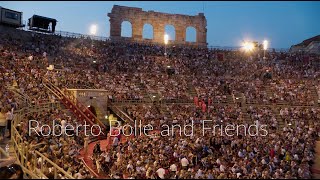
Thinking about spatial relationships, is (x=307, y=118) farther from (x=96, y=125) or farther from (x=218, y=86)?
(x=96, y=125)

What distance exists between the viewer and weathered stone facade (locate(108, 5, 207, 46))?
165 feet

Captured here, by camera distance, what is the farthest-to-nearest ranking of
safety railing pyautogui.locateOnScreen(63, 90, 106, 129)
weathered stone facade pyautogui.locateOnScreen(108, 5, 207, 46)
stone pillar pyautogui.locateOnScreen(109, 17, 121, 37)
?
1. weathered stone facade pyautogui.locateOnScreen(108, 5, 207, 46)
2. stone pillar pyautogui.locateOnScreen(109, 17, 121, 37)
3. safety railing pyautogui.locateOnScreen(63, 90, 106, 129)

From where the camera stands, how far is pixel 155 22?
5162cm

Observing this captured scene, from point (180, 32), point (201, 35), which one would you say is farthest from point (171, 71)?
point (201, 35)

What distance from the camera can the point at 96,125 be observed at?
25828 millimetres

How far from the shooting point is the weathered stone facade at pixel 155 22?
50344 mm

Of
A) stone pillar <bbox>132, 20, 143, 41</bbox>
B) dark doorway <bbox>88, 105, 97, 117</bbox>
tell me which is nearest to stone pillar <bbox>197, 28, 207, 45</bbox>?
stone pillar <bbox>132, 20, 143, 41</bbox>

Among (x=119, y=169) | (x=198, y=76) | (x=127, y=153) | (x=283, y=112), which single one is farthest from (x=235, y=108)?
(x=119, y=169)

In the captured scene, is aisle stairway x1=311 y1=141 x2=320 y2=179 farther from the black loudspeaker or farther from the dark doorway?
the black loudspeaker

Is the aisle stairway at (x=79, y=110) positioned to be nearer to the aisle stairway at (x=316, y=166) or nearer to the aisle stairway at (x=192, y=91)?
the aisle stairway at (x=192, y=91)

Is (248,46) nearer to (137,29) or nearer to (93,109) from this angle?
(137,29)

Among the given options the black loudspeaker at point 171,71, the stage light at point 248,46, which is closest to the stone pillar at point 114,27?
the black loudspeaker at point 171,71

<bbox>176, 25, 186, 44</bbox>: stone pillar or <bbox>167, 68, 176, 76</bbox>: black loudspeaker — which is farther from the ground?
<bbox>176, 25, 186, 44</bbox>: stone pillar

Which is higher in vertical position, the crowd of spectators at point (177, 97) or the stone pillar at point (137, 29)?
the stone pillar at point (137, 29)
